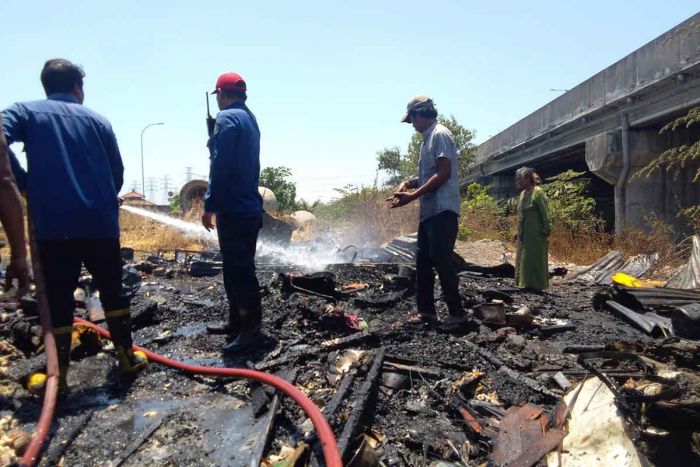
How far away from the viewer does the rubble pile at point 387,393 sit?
2.17m

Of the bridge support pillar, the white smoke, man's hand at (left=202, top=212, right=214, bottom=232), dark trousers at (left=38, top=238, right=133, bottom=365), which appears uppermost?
the bridge support pillar

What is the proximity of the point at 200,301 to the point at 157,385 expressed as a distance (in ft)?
8.88

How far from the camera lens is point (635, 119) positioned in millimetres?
12141

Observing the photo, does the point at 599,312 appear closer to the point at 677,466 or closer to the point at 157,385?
the point at 677,466

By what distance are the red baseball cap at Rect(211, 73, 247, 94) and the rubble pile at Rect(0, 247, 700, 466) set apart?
7.29 ft

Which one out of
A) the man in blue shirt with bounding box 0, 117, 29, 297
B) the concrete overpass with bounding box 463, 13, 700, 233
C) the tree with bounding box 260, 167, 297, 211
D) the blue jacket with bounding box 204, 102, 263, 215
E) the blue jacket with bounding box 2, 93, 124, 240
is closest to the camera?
the man in blue shirt with bounding box 0, 117, 29, 297

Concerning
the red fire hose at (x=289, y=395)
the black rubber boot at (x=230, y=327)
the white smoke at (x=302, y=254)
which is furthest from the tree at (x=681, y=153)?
the red fire hose at (x=289, y=395)

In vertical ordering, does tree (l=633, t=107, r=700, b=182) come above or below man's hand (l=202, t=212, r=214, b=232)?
above

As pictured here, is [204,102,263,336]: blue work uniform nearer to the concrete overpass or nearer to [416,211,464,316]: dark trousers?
[416,211,464,316]: dark trousers

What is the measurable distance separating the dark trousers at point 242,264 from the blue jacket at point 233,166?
0.10m

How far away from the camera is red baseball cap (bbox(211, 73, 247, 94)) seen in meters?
3.92

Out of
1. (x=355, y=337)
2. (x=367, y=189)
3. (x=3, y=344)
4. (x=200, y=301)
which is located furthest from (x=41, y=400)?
(x=367, y=189)

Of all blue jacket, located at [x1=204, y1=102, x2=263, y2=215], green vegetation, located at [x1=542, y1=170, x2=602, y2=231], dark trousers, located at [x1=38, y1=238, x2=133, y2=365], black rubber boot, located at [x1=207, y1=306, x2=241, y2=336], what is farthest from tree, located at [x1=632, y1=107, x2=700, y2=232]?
dark trousers, located at [x1=38, y1=238, x2=133, y2=365]

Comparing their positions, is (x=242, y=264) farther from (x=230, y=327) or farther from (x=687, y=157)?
(x=687, y=157)
